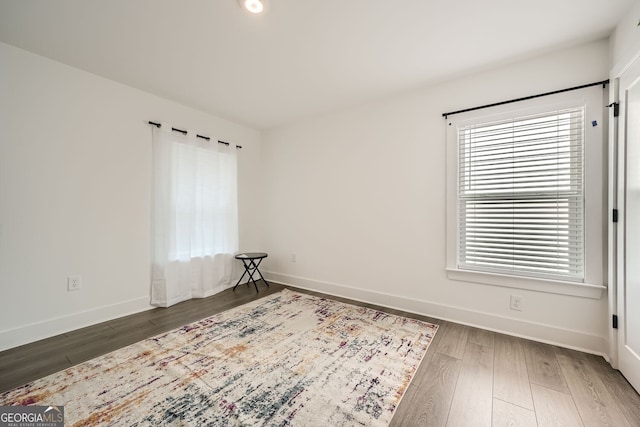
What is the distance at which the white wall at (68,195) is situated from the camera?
2.16 meters

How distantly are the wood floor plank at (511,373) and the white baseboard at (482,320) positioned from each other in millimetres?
126

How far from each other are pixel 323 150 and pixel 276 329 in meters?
2.31

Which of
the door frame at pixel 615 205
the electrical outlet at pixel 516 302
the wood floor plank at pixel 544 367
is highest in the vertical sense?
the door frame at pixel 615 205

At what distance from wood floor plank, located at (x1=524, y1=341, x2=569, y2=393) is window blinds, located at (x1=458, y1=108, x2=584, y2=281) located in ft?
1.93

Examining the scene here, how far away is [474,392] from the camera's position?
1628 millimetres

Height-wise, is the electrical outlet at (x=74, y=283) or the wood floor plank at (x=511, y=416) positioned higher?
the electrical outlet at (x=74, y=283)

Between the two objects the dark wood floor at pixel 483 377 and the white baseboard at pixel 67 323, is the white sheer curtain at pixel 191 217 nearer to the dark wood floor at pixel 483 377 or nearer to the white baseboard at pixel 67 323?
the white baseboard at pixel 67 323

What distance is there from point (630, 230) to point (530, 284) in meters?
0.80

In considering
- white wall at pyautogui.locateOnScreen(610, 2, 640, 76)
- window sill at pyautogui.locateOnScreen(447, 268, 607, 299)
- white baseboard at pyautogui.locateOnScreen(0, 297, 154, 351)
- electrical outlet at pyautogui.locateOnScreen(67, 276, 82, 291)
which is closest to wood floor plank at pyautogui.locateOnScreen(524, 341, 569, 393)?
window sill at pyautogui.locateOnScreen(447, 268, 607, 299)

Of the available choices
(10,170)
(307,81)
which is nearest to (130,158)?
(10,170)

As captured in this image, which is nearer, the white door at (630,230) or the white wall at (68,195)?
the white door at (630,230)

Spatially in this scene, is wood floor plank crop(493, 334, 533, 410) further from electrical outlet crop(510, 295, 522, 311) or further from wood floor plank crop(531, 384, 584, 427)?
electrical outlet crop(510, 295, 522, 311)

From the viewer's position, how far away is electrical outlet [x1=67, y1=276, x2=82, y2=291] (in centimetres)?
245

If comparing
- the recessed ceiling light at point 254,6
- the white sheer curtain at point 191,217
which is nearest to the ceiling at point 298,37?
the recessed ceiling light at point 254,6
